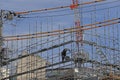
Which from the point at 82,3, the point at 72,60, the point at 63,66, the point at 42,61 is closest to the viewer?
the point at 72,60

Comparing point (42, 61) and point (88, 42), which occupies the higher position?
point (88, 42)

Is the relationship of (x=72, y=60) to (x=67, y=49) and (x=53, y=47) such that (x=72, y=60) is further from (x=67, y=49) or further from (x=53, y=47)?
(x=53, y=47)

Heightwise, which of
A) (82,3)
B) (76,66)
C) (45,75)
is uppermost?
(82,3)

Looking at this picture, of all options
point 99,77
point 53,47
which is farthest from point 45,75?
point 99,77

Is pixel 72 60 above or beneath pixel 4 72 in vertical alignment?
above

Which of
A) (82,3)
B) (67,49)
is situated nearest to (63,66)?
(67,49)

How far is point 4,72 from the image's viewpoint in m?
40.8

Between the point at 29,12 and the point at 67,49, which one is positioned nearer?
the point at 67,49

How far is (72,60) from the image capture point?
3186cm

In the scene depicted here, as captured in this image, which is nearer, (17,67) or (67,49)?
(67,49)

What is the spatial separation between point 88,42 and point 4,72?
11822 millimetres

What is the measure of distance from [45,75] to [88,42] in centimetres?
A: 915

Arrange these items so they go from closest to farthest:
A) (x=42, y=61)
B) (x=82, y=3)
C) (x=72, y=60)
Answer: (x=72, y=60)
(x=42, y=61)
(x=82, y=3)

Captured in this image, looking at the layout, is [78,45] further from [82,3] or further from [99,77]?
[82,3]
